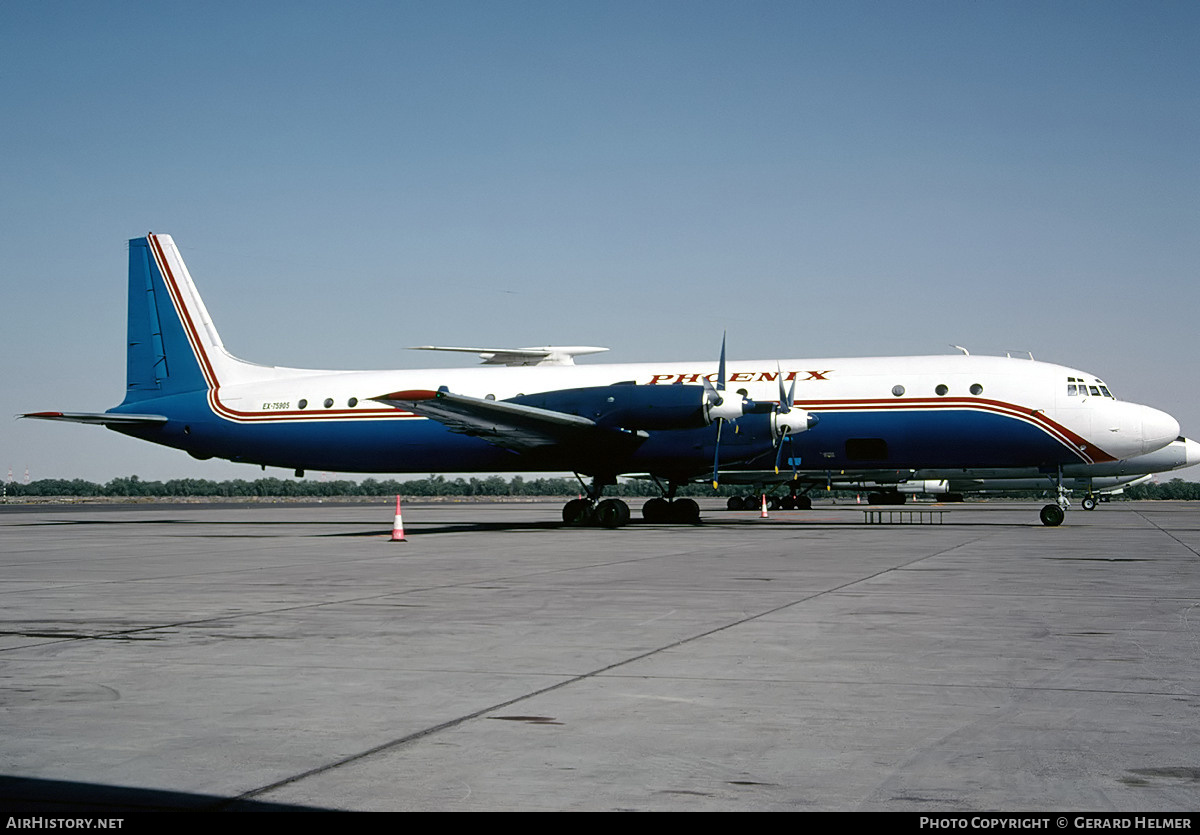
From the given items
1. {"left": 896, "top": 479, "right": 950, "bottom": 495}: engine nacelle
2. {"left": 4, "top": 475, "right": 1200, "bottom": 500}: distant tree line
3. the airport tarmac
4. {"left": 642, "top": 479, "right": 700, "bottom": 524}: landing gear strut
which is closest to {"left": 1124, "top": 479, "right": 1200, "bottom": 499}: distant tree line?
{"left": 4, "top": 475, "right": 1200, "bottom": 500}: distant tree line

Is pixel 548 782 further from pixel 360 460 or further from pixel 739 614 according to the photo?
pixel 360 460

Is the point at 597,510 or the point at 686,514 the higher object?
the point at 597,510

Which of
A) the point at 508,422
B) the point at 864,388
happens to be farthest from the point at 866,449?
the point at 508,422

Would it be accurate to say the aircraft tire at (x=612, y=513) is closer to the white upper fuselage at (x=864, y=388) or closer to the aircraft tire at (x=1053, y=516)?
the white upper fuselage at (x=864, y=388)

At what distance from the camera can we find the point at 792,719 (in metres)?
5.88

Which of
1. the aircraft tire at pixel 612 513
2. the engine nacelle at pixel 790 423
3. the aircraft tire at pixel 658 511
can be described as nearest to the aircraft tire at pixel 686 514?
the aircraft tire at pixel 658 511

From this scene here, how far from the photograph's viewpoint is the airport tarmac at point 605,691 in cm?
457

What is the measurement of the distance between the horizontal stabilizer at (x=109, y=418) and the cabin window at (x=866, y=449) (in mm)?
21382

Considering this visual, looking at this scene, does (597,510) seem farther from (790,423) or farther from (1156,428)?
(1156,428)

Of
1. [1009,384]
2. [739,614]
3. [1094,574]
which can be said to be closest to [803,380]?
[1009,384]

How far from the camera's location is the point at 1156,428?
2864 centimetres

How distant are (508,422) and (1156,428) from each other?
1708cm

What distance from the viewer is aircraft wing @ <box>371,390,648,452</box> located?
87.9 ft

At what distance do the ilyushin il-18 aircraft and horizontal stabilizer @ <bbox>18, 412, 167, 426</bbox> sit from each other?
65mm
